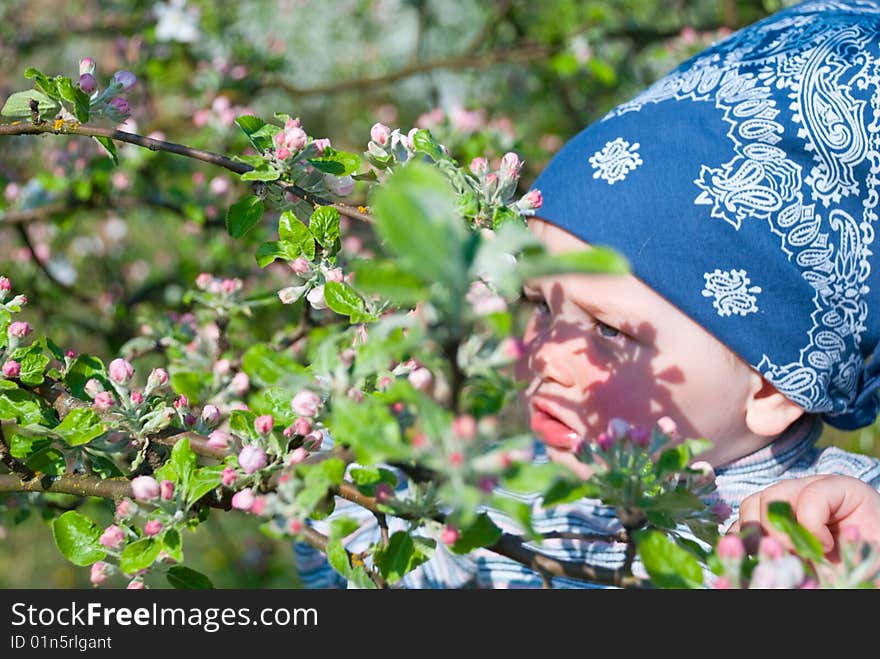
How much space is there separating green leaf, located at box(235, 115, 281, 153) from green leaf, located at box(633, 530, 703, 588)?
71 cm

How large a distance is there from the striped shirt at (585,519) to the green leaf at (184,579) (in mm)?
551

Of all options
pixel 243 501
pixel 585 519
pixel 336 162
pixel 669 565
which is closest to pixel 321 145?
pixel 336 162

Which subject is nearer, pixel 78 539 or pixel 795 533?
pixel 795 533

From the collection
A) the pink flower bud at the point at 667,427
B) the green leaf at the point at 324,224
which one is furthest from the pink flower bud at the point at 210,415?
the pink flower bud at the point at 667,427

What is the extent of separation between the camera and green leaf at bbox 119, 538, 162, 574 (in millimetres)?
1042

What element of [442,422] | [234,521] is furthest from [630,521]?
[234,521]

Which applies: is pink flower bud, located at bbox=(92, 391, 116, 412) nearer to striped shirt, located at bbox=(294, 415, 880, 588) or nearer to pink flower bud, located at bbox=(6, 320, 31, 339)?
pink flower bud, located at bbox=(6, 320, 31, 339)

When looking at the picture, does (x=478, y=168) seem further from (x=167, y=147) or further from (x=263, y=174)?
(x=167, y=147)

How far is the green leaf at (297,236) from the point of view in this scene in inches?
47.4

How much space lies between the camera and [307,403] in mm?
959

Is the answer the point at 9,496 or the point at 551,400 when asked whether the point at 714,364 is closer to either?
the point at 551,400

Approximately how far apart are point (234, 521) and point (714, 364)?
8.75 ft

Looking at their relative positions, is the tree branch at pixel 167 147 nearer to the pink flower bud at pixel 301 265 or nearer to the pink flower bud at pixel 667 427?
the pink flower bud at pixel 301 265

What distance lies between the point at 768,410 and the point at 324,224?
867 mm
